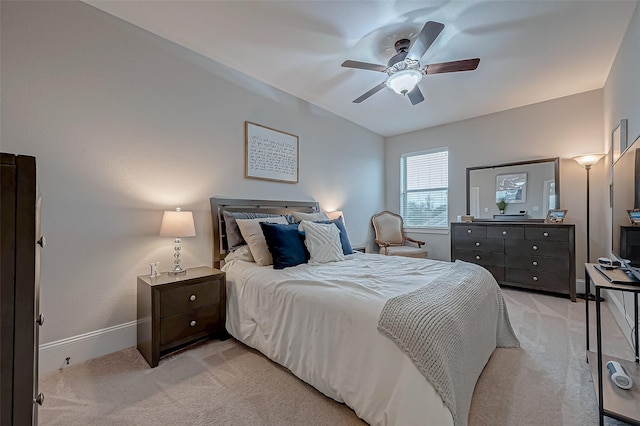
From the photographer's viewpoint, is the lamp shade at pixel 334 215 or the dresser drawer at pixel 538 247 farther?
the lamp shade at pixel 334 215

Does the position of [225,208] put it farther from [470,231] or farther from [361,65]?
[470,231]

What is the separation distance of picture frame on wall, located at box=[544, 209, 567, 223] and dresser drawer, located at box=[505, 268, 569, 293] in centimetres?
71

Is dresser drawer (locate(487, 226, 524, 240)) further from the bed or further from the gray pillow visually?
the gray pillow

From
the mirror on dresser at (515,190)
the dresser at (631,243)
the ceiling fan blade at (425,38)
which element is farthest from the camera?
the mirror on dresser at (515,190)

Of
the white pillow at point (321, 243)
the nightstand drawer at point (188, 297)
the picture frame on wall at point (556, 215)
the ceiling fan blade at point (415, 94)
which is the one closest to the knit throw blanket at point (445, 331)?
the white pillow at point (321, 243)

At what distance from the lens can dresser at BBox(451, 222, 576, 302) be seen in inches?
130

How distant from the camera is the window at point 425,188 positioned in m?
4.80

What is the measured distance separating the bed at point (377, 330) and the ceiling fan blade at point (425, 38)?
1.74 m

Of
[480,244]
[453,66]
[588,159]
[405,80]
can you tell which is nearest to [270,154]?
[405,80]

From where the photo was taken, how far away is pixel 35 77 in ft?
6.01

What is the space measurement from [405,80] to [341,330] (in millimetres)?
2156

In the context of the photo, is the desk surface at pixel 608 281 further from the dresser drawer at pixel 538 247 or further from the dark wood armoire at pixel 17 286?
the dark wood armoire at pixel 17 286

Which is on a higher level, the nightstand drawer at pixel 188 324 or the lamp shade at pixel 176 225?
the lamp shade at pixel 176 225

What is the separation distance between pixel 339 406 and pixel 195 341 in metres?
1.33
